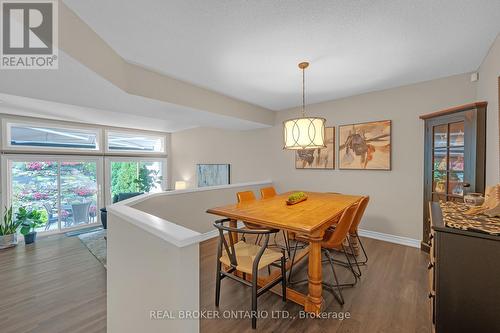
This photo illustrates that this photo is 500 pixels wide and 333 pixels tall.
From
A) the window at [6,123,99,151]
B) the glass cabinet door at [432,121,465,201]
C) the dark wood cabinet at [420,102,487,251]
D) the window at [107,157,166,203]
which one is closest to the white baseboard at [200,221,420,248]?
the dark wood cabinet at [420,102,487,251]

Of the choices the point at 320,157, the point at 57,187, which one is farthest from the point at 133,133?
the point at 320,157

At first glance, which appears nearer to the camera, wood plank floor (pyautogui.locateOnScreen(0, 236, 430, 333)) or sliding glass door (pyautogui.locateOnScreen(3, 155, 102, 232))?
wood plank floor (pyautogui.locateOnScreen(0, 236, 430, 333))

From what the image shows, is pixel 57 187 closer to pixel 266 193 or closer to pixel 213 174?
pixel 213 174

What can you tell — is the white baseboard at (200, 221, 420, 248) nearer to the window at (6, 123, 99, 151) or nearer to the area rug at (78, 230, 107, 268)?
the area rug at (78, 230, 107, 268)

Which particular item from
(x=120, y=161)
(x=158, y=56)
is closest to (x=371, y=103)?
(x=158, y=56)

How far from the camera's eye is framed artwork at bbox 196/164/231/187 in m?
5.44

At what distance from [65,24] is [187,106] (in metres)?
1.64

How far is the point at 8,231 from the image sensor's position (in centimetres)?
371

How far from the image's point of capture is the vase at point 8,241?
3607 millimetres

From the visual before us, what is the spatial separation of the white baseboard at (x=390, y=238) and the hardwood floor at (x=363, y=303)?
0.44 meters

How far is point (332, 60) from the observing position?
2449 millimetres

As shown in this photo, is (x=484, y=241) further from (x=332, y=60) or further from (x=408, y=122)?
(x=408, y=122)

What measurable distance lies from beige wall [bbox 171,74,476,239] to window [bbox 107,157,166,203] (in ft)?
12.1

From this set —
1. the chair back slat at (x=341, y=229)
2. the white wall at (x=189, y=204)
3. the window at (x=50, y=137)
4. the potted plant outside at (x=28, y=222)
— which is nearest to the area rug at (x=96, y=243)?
the potted plant outside at (x=28, y=222)
